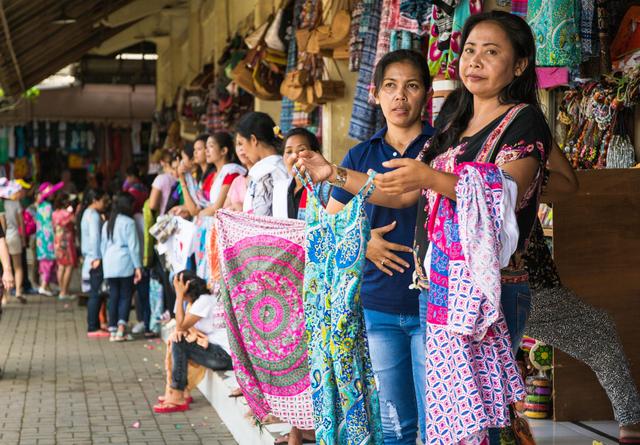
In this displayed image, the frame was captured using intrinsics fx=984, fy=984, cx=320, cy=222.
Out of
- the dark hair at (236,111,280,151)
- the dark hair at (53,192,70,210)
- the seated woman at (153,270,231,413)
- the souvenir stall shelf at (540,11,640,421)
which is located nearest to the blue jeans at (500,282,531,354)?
the souvenir stall shelf at (540,11,640,421)

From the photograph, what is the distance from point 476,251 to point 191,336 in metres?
3.75

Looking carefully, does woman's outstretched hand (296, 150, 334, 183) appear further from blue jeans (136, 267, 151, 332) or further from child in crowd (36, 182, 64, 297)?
child in crowd (36, 182, 64, 297)

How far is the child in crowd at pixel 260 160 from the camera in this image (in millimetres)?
5398

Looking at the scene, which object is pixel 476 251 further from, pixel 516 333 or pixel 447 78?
pixel 447 78

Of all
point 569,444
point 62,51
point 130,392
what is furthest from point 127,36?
point 569,444

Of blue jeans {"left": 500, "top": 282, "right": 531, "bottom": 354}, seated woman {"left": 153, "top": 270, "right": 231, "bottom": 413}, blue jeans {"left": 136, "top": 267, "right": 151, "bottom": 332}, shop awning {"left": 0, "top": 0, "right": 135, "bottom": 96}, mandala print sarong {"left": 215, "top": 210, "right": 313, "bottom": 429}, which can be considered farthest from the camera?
shop awning {"left": 0, "top": 0, "right": 135, "bottom": 96}

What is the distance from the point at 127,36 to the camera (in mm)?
18703

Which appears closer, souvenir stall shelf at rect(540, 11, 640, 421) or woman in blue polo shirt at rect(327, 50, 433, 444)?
woman in blue polo shirt at rect(327, 50, 433, 444)

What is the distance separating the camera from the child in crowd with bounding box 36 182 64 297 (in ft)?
46.6

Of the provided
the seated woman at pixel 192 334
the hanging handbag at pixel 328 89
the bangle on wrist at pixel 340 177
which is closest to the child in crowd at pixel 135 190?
the hanging handbag at pixel 328 89

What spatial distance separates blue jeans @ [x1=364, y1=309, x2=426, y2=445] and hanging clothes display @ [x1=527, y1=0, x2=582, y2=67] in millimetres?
1627

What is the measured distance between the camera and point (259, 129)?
564 centimetres

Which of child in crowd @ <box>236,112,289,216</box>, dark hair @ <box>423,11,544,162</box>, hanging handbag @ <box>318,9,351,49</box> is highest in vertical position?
hanging handbag @ <box>318,9,351,49</box>

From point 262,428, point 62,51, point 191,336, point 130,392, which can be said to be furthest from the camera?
point 62,51
